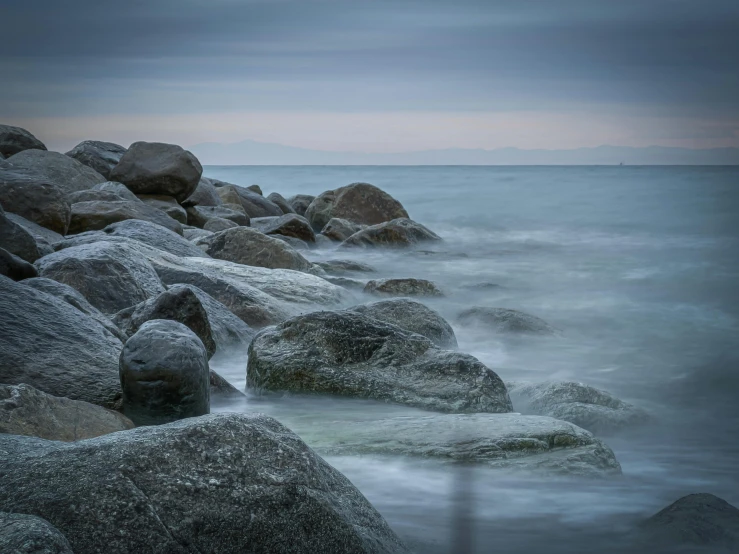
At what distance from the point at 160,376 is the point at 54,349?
744 mm

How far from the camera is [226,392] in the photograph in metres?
5.27

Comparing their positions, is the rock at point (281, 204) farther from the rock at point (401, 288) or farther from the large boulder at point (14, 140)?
the rock at point (401, 288)

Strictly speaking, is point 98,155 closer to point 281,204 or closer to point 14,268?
point 281,204

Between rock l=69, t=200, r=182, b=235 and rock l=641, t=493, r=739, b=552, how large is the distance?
813cm

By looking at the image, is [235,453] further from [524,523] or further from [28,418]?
[524,523]

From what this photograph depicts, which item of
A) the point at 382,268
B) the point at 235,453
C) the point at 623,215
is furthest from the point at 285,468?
the point at 623,215

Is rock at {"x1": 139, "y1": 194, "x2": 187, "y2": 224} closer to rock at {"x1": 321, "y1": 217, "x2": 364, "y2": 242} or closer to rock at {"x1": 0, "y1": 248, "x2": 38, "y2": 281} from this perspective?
rock at {"x1": 321, "y1": 217, "x2": 364, "y2": 242}

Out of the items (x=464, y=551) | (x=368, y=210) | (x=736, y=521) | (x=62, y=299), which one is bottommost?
(x=464, y=551)

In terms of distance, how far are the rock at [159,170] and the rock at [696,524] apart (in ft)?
38.4

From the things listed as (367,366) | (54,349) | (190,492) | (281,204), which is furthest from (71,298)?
(281,204)

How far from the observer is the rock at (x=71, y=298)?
5.20 meters

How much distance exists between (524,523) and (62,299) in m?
3.25

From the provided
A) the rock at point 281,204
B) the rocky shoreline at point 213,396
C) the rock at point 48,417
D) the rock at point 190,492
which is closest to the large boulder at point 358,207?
the rock at point 281,204

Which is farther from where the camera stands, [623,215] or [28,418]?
[623,215]
